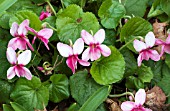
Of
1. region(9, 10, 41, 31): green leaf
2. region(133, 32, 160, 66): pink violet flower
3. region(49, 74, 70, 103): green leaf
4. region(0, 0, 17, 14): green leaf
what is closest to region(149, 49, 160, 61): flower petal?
region(133, 32, 160, 66): pink violet flower

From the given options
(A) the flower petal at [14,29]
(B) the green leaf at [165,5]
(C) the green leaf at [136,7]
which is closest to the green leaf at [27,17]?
(A) the flower petal at [14,29]

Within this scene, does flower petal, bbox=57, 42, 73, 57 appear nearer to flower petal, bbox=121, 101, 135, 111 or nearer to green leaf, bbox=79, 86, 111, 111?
green leaf, bbox=79, 86, 111, 111

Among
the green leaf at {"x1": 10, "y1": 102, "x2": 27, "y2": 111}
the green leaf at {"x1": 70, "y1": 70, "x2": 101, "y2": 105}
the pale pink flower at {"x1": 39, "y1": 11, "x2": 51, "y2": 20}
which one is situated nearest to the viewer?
the green leaf at {"x1": 10, "y1": 102, "x2": 27, "y2": 111}

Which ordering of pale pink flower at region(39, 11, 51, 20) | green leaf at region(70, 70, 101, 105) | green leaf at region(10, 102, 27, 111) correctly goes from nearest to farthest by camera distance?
green leaf at region(10, 102, 27, 111), green leaf at region(70, 70, 101, 105), pale pink flower at region(39, 11, 51, 20)

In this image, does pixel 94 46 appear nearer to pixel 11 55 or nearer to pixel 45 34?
pixel 45 34

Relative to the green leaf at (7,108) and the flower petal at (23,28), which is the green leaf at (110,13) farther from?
the green leaf at (7,108)

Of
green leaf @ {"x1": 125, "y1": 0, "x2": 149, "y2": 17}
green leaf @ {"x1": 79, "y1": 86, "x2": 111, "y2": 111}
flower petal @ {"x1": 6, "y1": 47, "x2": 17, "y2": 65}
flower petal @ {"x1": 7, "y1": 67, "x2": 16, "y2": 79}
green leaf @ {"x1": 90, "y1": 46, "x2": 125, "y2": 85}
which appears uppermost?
flower petal @ {"x1": 6, "y1": 47, "x2": 17, "y2": 65}

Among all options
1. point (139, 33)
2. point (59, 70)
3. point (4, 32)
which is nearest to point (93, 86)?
point (59, 70)
